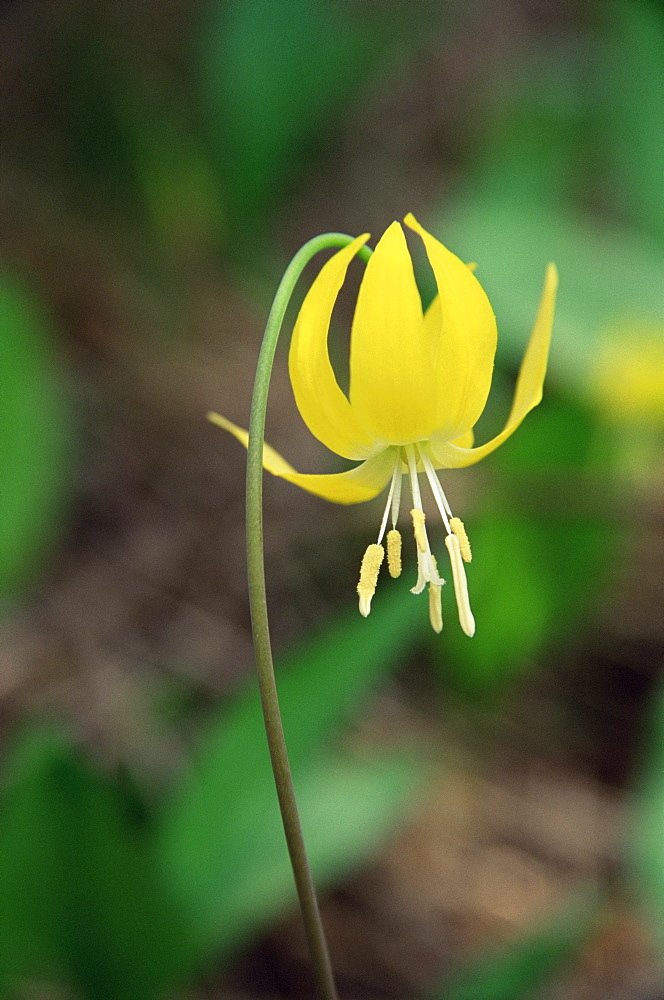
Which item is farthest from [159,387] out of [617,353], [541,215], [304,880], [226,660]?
[304,880]

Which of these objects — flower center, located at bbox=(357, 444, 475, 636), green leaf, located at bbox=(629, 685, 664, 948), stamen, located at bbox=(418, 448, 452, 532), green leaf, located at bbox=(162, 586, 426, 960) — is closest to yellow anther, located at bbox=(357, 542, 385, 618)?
flower center, located at bbox=(357, 444, 475, 636)

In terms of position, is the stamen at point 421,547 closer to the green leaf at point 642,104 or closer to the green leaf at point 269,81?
the green leaf at point 642,104

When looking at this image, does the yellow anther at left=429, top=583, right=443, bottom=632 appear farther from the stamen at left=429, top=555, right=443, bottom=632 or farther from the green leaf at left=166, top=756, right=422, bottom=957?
the green leaf at left=166, top=756, right=422, bottom=957

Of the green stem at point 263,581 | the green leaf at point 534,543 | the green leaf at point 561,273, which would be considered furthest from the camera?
the green leaf at point 561,273

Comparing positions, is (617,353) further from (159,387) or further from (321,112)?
(321,112)

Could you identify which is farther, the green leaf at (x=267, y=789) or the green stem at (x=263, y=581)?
the green leaf at (x=267, y=789)

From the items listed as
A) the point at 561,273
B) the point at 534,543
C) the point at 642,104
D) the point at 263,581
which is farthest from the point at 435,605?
the point at 642,104

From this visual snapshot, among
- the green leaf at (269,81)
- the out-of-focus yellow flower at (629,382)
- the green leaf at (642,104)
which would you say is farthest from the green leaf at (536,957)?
the green leaf at (269,81)
